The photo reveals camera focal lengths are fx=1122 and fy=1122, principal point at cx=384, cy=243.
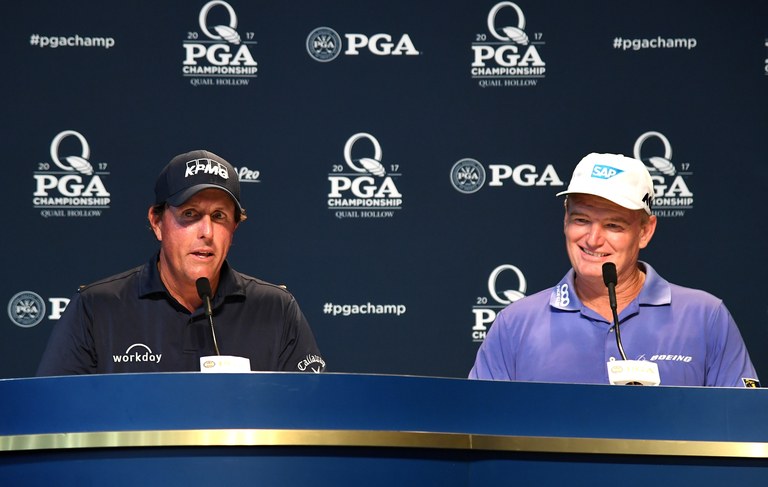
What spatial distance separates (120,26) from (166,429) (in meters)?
2.96

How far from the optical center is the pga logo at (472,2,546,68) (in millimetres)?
4605

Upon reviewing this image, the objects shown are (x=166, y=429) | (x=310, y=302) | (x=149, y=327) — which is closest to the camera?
(x=166, y=429)

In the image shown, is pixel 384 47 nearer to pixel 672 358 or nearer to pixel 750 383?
pixel 672 358

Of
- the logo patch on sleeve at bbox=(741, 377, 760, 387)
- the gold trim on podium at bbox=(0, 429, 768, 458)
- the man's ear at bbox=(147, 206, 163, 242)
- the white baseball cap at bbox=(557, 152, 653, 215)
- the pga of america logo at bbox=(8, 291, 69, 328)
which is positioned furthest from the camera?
the pga of america logo at bbox=(8, 291, 69, 328)

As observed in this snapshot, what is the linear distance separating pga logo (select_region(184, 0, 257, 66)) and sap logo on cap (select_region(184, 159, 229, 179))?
5.92 feet

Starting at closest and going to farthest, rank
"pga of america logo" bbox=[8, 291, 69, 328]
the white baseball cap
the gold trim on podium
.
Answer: the gold trim on podium, the white baseball cap, "pga of america logo" bbox=[8, 291, 69, 328]

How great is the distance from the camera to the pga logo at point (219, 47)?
4.61 m

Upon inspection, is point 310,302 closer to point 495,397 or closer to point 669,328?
point 669,328

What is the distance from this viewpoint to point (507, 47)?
461 cm

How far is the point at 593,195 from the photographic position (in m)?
2.91

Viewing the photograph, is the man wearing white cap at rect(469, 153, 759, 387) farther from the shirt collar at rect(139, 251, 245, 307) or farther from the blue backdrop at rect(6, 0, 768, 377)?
the blue backdrop at rect(6, 0, 768, 377)

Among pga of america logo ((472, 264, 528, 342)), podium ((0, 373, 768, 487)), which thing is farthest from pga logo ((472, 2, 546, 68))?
podium ((0, 373, 768, 487))

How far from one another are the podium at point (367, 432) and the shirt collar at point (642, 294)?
85cm

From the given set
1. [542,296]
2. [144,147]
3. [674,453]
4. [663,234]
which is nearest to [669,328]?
[542,296]
